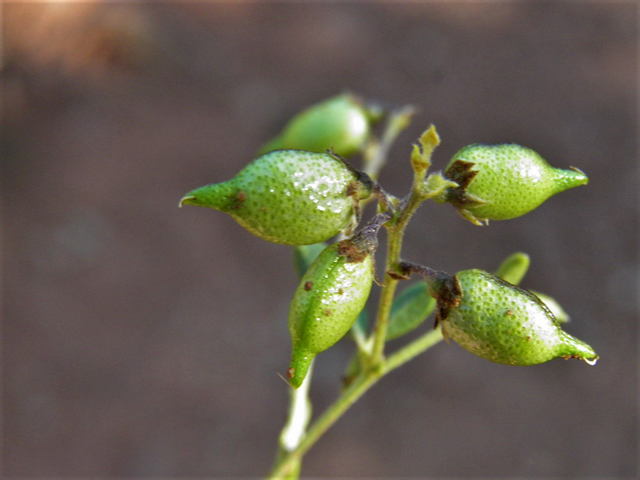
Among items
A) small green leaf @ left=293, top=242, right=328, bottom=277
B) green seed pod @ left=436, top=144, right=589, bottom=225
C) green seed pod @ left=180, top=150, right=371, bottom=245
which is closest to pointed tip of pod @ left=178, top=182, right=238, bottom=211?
green seed pod @ left=180, top=150, right=371, bottom=245

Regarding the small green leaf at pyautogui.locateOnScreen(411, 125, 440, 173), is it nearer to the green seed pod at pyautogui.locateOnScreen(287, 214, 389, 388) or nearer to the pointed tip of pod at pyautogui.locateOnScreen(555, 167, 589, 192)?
the green seed pod at pyautogui.locateOnScreen(287, 214, 389, 388)

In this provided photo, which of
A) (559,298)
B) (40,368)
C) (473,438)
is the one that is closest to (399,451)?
(473,438)

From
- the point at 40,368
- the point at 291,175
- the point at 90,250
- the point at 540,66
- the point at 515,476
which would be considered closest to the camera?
the point at 291,175

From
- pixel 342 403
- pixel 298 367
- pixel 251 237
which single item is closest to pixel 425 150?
pixel 298 367

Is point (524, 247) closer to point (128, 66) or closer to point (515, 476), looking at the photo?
point (515, 476)

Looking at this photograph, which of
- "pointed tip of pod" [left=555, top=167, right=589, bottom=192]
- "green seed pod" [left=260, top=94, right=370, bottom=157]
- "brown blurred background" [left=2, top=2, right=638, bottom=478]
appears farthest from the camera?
"brown blurred background" [left=2, top=2, right=638, bottom=478]

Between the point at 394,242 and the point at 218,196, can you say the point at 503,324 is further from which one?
the point at 218,196
